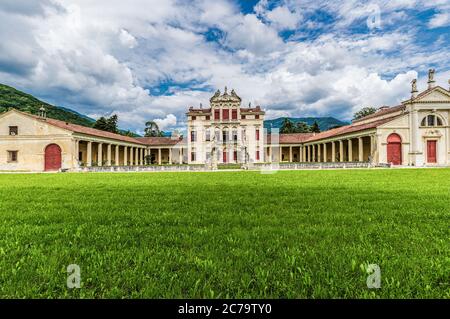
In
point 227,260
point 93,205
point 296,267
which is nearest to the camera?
point 296,267

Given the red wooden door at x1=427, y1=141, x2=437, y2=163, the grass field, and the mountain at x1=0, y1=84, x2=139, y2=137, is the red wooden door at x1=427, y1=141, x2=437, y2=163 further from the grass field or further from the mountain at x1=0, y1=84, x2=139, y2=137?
the mountain at x1=0, y1=84, x2=139, y2=137

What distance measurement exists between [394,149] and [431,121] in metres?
6.31

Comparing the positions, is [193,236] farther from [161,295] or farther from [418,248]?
[418,248]

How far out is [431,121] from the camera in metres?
36.6

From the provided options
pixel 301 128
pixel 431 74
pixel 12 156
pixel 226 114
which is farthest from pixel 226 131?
pixel 301 128

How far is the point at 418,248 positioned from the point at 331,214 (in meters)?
2.03

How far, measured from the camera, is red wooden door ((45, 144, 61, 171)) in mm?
35344

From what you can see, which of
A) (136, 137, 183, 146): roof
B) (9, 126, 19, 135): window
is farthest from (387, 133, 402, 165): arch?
(9, 126, 19, 135): window

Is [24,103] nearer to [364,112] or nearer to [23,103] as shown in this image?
[23,103]

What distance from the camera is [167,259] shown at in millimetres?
2996

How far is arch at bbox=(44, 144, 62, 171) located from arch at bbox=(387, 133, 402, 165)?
145ft

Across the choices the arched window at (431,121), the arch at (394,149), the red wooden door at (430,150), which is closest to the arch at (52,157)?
the arch at (394,149)

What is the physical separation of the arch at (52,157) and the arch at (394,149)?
4429 cm
